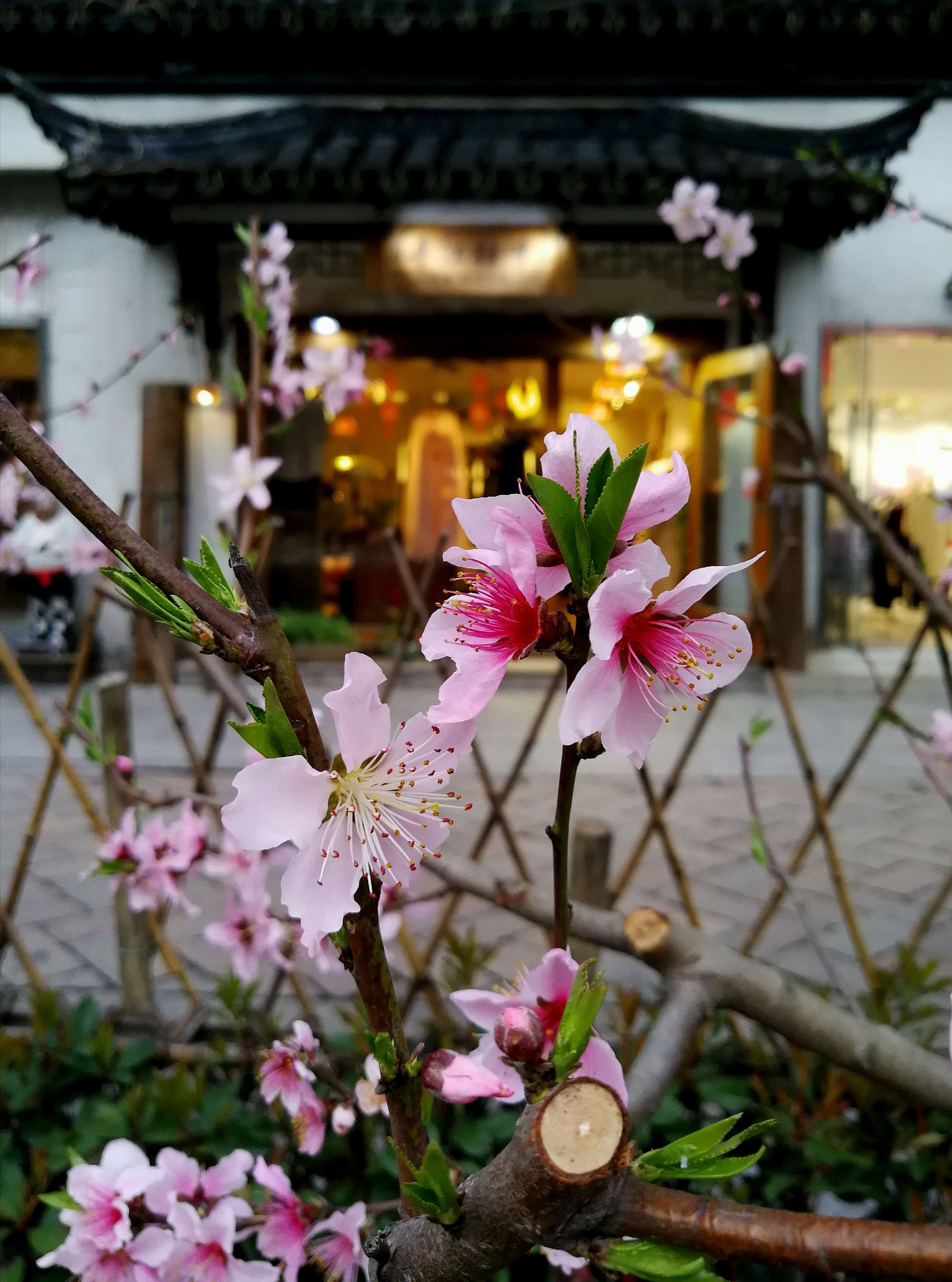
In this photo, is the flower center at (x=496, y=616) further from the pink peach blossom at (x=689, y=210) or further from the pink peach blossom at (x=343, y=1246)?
the pink peach blossom at (x=689, y=210)

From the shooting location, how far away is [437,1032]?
5.03 ft

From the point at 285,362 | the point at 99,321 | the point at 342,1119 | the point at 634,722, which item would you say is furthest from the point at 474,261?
the point at 634,722

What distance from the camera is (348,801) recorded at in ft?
1.61

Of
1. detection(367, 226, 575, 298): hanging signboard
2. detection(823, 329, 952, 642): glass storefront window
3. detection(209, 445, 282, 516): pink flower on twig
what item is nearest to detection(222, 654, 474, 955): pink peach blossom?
detection(209, 445, 282, 516): pink flower on twig

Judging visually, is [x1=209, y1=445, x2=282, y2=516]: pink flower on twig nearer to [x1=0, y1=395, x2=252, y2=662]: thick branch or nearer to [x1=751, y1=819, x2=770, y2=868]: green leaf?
[x1=751, y1=819, x2=770, y2=868]: green leaf

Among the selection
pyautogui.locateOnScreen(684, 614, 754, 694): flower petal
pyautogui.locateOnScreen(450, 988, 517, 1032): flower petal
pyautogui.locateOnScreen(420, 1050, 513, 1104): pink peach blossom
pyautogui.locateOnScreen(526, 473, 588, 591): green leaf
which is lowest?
pyautogui.locateOnScreen(450, 988, 517, 1032): flower petal

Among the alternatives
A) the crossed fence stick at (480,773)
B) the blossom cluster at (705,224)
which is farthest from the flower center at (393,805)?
the blossom cluster at (705,224)

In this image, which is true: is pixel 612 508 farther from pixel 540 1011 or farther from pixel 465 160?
pixel 465 160

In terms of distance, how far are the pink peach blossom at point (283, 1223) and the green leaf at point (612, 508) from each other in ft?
2.40

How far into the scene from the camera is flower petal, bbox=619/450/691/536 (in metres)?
0.44

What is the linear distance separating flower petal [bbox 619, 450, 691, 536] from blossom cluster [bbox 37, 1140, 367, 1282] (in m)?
0.68

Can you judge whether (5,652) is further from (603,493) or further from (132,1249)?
(603,493)


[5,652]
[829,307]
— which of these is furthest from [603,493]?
[829,307]

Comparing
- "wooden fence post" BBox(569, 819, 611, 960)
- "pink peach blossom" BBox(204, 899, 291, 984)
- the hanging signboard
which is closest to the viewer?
"pink peach blossom" BBox(204, 899, 291, 984)
